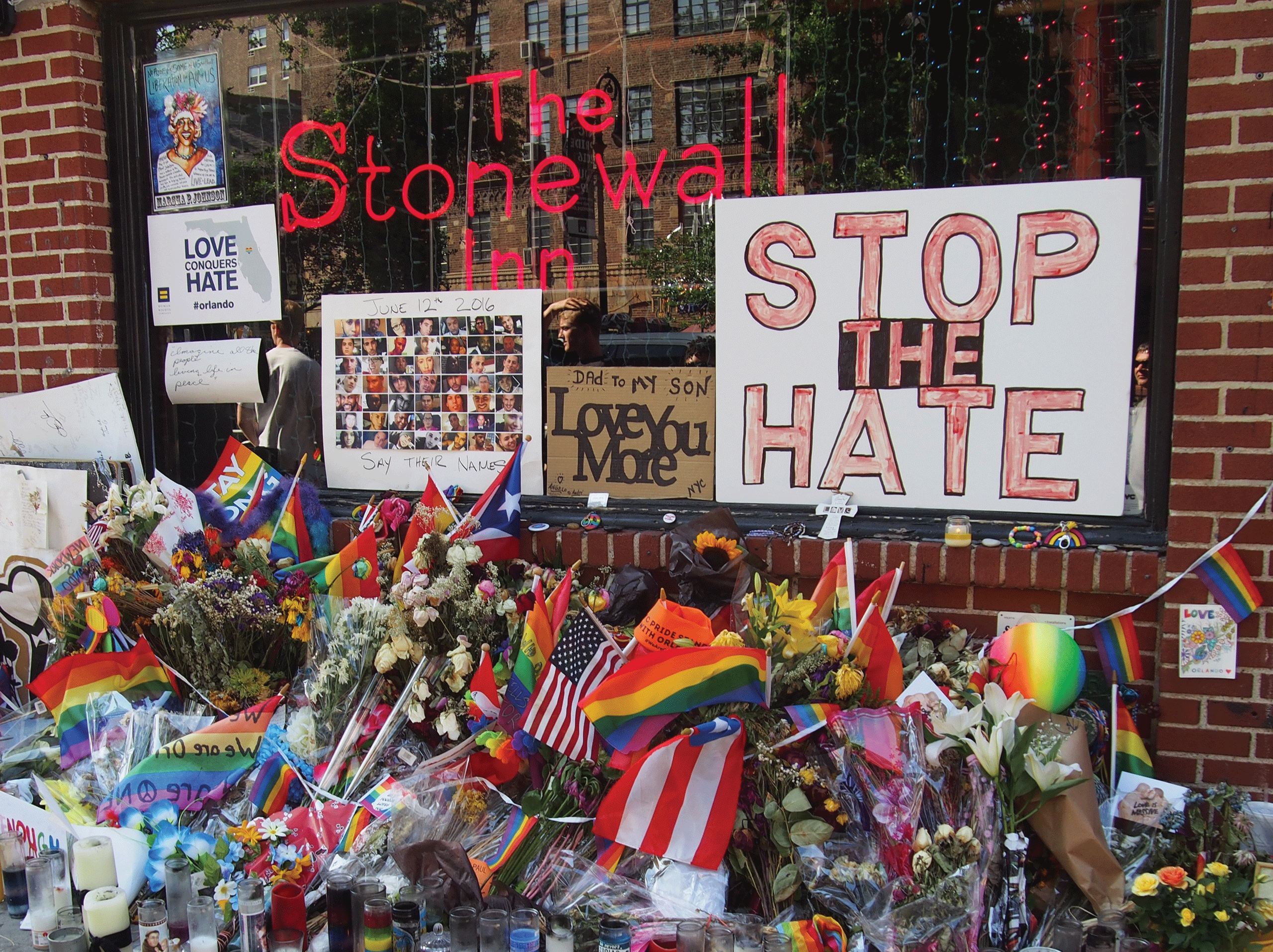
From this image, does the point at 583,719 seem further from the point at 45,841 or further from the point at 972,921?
the point at 45,841

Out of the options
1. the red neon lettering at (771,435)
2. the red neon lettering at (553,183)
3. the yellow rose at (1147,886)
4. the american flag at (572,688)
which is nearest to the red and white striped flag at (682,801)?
the american flag at (572,688)

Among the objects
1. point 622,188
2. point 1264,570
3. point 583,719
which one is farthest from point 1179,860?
point 622,188

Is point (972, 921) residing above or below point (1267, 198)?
below

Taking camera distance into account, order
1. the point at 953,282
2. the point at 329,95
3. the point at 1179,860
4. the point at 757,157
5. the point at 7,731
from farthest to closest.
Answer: the point at 329,95, the point at 7,731, the point at 757,157, the point at 953,282, the point at 1179,860

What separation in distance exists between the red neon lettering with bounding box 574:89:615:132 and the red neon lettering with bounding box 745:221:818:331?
721 mm

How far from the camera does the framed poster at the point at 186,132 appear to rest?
413cm

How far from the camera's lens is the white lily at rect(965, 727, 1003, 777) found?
8.00 ft

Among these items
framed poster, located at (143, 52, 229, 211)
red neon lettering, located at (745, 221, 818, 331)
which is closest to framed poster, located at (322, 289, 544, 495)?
framed poster, located at (143, 52, 229, 211)

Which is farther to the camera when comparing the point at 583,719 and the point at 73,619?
the point at 73,619

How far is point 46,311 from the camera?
13.5 feet

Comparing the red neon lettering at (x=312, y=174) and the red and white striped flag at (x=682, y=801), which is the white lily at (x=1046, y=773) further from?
the red neon lettering at (x=312, y=174)

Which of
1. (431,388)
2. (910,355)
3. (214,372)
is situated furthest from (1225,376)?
(214,372)

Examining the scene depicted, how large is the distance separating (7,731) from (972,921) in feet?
11.3

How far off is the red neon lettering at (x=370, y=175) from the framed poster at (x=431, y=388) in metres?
0.32
